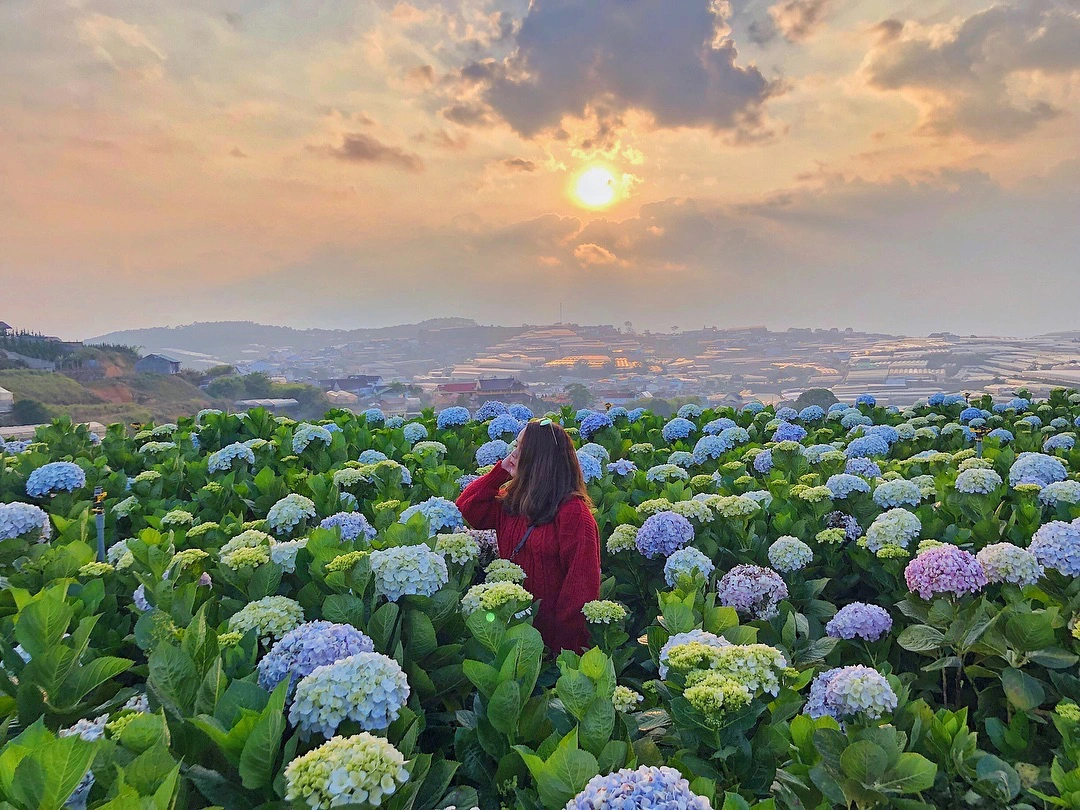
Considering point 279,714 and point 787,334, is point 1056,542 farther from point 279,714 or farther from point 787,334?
point 787,334

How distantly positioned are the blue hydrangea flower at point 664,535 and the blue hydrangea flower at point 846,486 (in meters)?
1.40

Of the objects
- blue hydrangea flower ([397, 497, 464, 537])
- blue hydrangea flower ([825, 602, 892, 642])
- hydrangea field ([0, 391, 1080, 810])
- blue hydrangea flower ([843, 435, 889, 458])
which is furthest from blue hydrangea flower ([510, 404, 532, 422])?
blue hydrangea flower ([825, 602, 892, 642])

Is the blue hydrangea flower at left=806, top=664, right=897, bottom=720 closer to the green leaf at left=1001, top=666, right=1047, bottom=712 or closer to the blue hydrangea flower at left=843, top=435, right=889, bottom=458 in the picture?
the green leaf at left=1001, top=666, right=1047, bottom=712

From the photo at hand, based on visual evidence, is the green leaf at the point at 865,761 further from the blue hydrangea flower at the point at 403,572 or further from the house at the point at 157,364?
the house at the point at 157,364

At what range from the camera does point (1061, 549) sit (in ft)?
9.32

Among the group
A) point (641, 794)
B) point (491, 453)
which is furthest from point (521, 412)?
point (641, 794)

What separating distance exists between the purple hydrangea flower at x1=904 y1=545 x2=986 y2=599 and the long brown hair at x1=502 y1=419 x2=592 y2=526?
1.67m

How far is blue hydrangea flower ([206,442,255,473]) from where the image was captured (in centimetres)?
542

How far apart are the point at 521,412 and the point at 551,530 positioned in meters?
4.16

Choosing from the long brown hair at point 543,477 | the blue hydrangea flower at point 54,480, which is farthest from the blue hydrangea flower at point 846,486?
the blue hydrangea flower at point 54,480

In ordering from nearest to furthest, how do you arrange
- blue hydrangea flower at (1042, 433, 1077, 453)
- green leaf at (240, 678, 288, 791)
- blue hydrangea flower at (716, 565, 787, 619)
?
→ green leaf at (240, 678, 288, 791)
blue hydrangea flower at (716, 565, 787, 619)
blue hydrangea flower at (1042, 433, 1077, 453)

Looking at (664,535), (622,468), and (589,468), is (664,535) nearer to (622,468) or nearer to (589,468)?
(589,468)

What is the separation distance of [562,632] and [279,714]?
1998 mm

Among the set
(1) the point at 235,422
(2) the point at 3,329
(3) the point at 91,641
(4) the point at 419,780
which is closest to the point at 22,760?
(4) the point at 419,780
